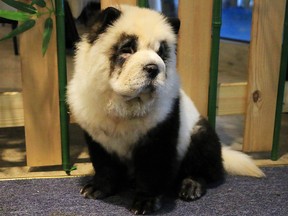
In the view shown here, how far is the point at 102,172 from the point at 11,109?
23.9 inches

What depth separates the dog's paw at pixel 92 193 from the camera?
172cm

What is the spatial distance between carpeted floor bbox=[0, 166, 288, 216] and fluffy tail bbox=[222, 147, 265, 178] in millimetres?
40

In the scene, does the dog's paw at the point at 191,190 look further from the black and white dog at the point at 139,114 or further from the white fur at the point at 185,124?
the white fur at the point at 185,124

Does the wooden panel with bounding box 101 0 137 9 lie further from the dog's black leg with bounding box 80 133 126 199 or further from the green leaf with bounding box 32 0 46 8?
the dog's black leg with bounding box 80 133 126 199

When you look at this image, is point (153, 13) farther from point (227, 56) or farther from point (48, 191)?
point (227, 56)

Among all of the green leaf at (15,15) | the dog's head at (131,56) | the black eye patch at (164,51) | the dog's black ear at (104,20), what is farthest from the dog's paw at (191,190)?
the green leaf at (15,15)

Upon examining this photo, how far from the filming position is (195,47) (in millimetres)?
1965

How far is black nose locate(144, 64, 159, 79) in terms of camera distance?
138cm

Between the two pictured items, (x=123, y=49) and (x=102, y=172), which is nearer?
(x=123, y=49)

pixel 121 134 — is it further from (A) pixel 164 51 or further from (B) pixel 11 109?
(B) pixel 11 109

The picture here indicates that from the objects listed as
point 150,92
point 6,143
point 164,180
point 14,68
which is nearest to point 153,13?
point 150,92

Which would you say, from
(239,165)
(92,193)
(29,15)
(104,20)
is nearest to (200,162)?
(239,165)

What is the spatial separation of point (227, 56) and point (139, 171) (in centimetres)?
251

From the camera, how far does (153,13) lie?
1551 mm
